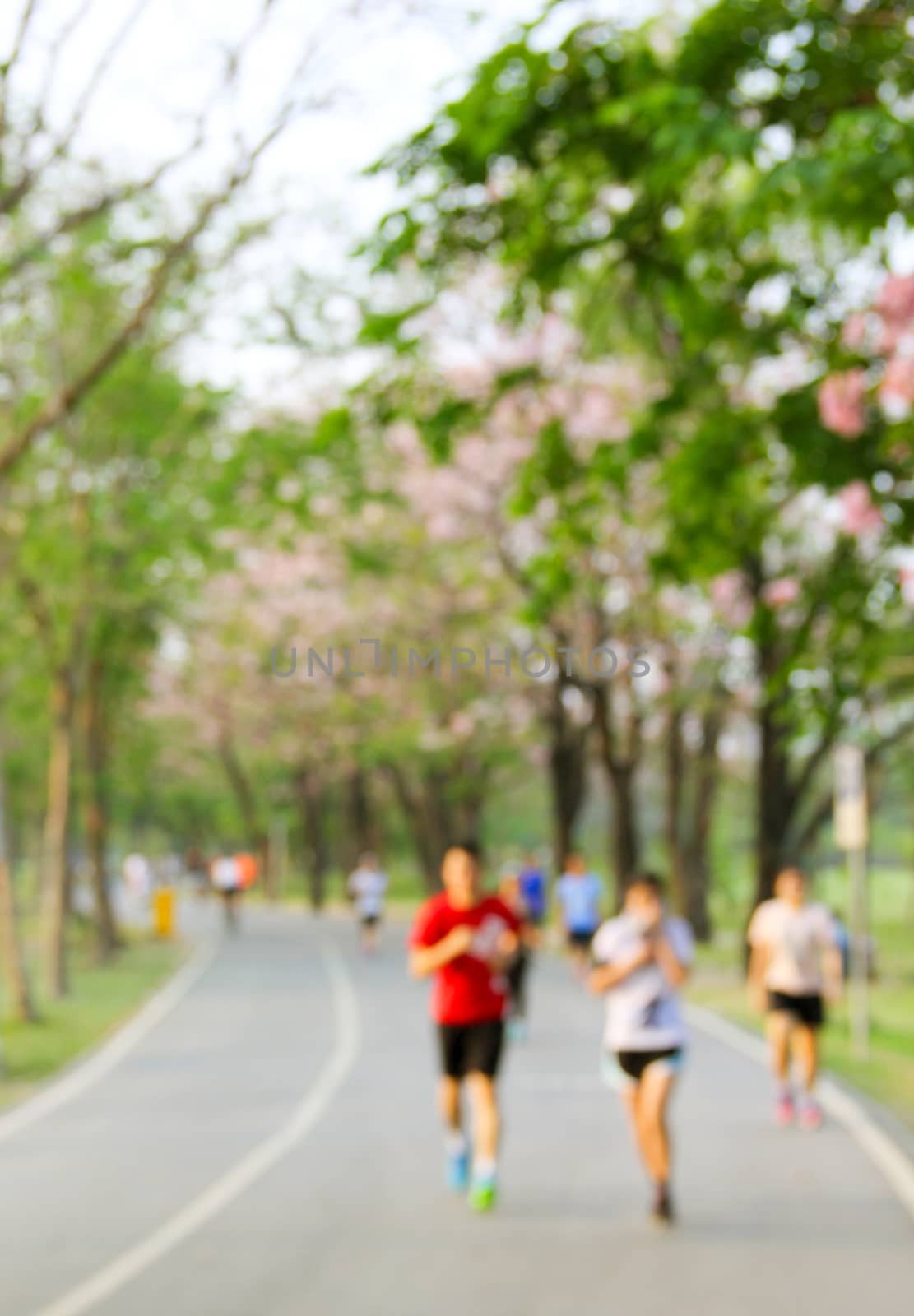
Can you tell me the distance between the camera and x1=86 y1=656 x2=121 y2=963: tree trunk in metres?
34.5

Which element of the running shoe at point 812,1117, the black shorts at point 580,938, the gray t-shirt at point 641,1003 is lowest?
the running shoe at point 812,1117

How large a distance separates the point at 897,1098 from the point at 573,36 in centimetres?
893

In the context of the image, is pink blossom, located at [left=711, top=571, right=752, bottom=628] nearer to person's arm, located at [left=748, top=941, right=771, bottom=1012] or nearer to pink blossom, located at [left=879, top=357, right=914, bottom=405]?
person's arm, located at [left=748, top=941, right=771, bottom=1012]

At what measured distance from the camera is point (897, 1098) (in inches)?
594

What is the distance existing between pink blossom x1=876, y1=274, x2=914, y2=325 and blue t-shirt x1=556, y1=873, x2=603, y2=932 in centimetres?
1556

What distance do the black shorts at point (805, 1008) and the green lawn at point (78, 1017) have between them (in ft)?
19.9

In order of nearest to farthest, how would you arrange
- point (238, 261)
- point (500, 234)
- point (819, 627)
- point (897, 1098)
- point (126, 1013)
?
1. point (500, 234)
2. point (819, 627)
3. point (897, 1098)
4. point (238, 261)
5. point (126, 1013)

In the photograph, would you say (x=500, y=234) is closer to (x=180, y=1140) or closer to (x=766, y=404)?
(x=766, y=404)

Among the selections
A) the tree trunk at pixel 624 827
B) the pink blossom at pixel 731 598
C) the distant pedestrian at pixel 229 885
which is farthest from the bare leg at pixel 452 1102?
the distant pedestrian at pixel 229 885

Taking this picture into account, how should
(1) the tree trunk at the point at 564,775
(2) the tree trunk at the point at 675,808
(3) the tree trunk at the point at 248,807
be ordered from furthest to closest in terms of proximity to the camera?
(3) the tree trunk at the point at 248,807
(1) the tree trunk at the point at 564,775
(2) the tree trunk at the point at 675,808

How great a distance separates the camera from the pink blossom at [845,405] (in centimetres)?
974

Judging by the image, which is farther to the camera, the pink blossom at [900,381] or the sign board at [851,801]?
the sign board at [851,801]

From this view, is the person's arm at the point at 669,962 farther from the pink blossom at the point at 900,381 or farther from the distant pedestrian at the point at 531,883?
the distant pedestrian at the point at 531,883

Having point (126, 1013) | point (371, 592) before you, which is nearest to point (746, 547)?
point (126, 1013)
